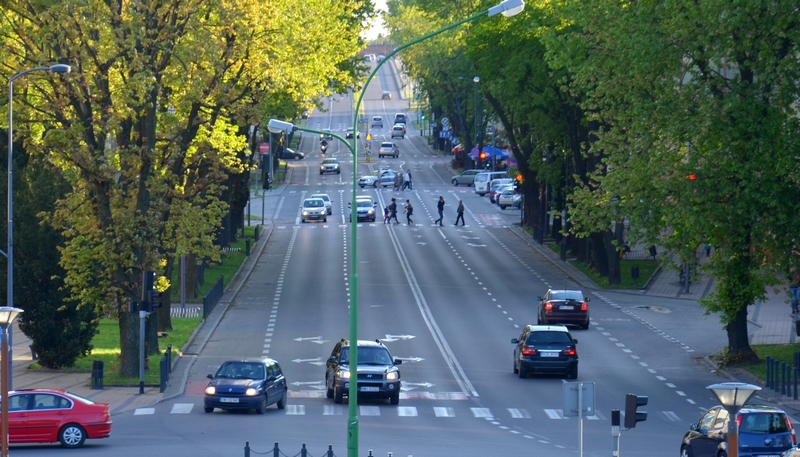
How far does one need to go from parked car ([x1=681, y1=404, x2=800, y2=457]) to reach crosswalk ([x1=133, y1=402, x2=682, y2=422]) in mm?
7311

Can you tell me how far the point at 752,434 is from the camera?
18469 mm

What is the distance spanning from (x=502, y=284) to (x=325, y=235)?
18.7 m

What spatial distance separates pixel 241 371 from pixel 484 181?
63.3 meters

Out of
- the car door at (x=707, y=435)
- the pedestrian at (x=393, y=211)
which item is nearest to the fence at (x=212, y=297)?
the pedestrian at (x=393, y=211)

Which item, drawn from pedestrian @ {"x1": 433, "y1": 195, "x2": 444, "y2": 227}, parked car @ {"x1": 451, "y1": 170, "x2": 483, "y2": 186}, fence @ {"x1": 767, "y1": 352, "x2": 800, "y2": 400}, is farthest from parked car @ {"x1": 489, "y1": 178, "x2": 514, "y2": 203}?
fence @ {"x1": 767, "y1": 352, "x2": 800, "y2": 400}

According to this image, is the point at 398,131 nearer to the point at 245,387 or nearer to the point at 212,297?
the point at 212,297

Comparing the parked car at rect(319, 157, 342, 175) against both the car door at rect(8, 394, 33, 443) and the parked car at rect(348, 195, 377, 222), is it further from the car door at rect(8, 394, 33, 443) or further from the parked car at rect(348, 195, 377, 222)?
the car door at rect(8, 394, 33, 443)

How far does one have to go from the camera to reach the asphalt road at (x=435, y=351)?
23203mm

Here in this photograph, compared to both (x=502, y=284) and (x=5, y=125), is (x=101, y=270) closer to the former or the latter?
(x=5, y=125)

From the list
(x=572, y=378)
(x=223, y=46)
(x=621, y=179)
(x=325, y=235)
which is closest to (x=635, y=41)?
(x=621, y=179)

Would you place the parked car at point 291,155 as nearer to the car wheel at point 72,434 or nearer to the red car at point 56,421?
the red car at point 56,421

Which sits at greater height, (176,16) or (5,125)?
(176,16)

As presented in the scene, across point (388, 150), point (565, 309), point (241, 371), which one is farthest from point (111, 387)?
point (388, 150)

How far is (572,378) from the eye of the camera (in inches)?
1235
